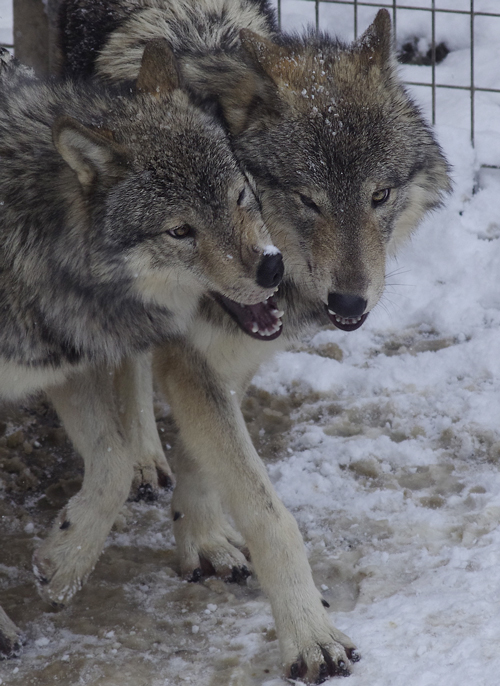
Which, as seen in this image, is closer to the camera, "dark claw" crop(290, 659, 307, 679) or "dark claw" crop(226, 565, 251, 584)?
"dark claw" crop(290, 659, 307, 679)

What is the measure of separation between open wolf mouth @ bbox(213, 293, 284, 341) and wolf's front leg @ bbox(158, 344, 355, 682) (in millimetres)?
356

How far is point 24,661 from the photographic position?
9.05 feet

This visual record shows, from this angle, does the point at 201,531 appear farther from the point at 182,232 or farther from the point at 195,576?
the point at 182,232

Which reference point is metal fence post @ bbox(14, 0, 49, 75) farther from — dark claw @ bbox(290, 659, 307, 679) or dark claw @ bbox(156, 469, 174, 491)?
dark claw @ bbox(290, 659, 307, 679)

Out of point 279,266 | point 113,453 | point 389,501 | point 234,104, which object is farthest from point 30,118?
point 389,501

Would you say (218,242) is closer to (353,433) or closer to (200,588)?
(200,588)

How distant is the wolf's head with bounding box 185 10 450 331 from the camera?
2691mm

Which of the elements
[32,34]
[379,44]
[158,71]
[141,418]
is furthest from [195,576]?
[32,34]

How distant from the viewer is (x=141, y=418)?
4.04m

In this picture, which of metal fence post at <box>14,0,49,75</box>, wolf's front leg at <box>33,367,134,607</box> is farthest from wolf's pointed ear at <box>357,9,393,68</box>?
metal fence post at <box>14,0,49,75</box>

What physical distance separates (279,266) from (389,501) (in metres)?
1.40

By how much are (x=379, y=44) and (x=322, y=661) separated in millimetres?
2115

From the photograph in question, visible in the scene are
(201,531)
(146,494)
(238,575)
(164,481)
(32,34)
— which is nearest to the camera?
(238,575)

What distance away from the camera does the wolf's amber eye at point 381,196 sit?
9.18 feet
